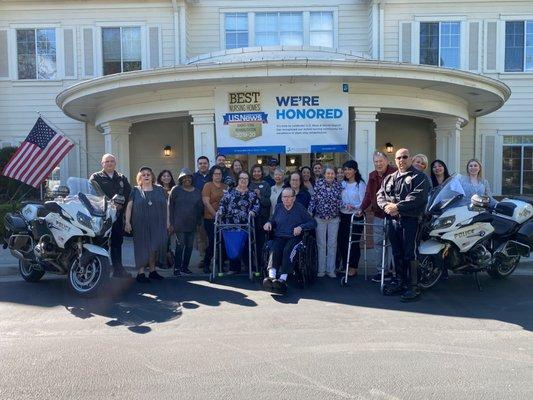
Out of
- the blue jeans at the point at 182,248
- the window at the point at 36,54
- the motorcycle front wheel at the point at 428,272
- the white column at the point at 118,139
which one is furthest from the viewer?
the window at the point at 36,54

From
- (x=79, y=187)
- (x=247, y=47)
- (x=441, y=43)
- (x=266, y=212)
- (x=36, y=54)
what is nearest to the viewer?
(x=79, y=187)

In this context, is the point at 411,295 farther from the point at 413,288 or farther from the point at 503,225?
the point at 503,225

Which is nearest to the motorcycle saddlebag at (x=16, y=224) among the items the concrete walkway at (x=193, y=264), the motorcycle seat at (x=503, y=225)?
the concrete walkway at (x=193, y=264)

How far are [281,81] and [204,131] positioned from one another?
6.52 feet

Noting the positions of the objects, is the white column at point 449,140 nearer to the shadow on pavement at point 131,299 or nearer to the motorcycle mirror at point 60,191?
the shadow on pavement at point 131,299

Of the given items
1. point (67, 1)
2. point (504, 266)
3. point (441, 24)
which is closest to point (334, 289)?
point (504, 266)

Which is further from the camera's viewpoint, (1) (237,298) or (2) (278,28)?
(2) (278,28)

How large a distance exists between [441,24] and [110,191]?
1287 centimetres

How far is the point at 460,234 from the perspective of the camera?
19.9 ft

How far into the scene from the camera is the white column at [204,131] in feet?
34.5

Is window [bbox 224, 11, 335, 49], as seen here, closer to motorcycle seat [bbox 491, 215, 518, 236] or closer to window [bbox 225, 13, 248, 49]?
window [bbox 225, 13, 248, 49]

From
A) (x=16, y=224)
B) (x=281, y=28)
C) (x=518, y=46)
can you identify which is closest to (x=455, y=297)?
(x=16, y=224)

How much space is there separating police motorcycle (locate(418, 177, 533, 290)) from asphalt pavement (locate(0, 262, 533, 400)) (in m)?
0.38

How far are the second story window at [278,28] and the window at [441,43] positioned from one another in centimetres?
395
